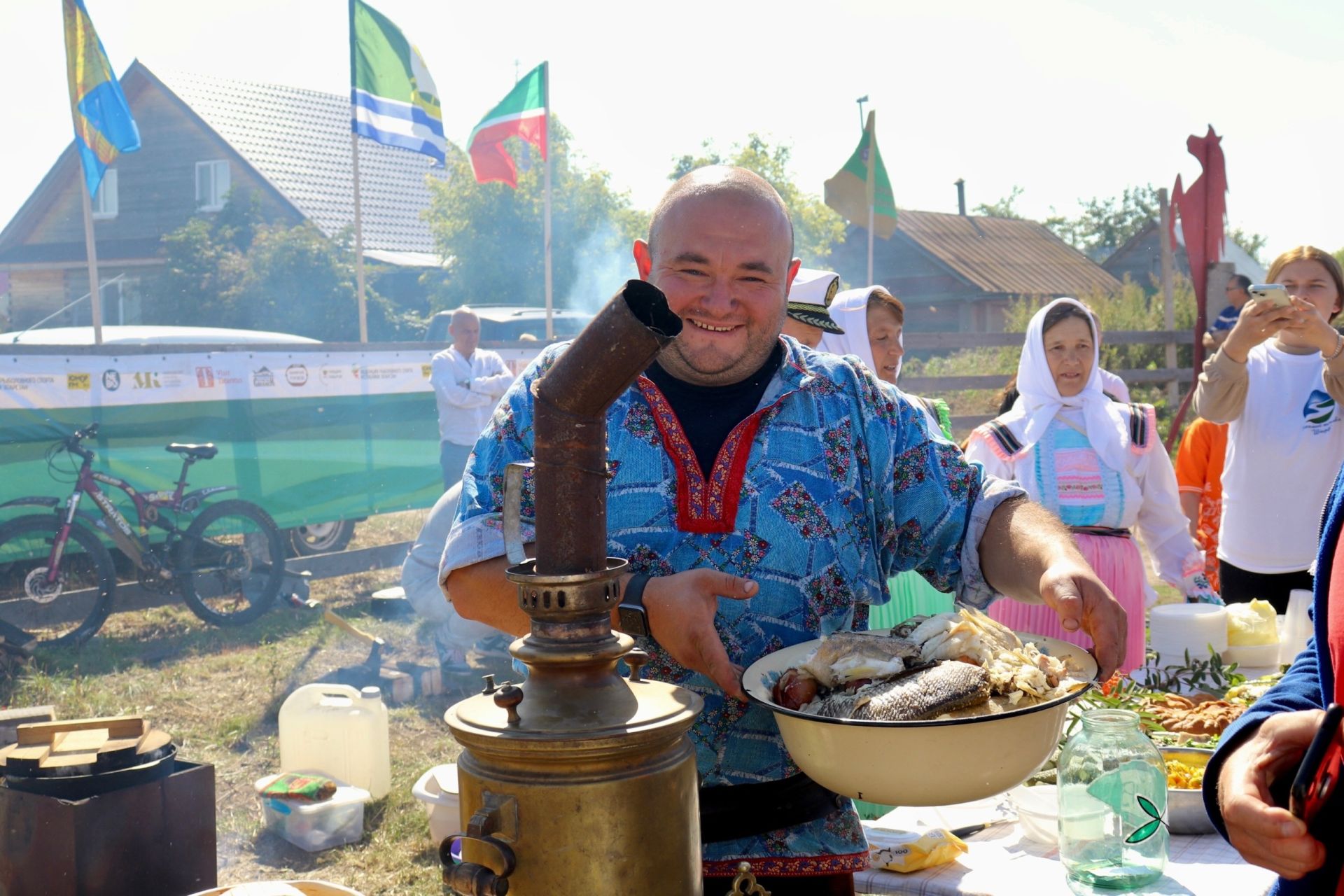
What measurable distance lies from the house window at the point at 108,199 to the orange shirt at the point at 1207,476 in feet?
94.2

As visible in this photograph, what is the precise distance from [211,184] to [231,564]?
22178 millimetres

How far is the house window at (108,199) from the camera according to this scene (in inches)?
1126

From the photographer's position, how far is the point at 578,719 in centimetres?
128

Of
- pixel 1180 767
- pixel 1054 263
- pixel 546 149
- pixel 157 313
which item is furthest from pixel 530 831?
pixel 1054 263

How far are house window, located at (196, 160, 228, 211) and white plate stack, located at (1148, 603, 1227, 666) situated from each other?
27.7m

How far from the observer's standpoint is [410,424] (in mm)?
10852

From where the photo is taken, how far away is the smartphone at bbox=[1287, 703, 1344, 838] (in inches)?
49.8

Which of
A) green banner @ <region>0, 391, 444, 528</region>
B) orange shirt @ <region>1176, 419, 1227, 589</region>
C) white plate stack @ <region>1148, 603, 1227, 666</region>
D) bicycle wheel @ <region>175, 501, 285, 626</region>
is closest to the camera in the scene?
white plate stack @ <region>1148, 603, 1227, 666</region>

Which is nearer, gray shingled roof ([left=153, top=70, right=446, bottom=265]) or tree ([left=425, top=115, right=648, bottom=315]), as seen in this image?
tree ([left=425, top=115, right=648, bottom=315])

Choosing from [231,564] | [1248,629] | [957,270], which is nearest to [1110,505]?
[1248,629]

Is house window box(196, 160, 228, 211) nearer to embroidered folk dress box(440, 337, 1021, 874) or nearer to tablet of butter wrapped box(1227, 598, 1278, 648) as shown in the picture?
tablet of butter wrapped box(1227, 598, 1278, 648)

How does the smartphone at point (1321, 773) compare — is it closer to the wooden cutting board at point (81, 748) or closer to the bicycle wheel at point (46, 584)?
the wooden cutting board at point (81, 748)

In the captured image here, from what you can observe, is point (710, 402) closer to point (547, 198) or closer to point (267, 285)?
point (547, 198)

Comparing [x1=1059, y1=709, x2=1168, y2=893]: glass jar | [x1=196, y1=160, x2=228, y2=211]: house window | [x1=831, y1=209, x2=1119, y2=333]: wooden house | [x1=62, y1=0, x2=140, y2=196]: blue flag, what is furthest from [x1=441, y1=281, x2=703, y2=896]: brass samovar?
[x1=831, y1=209, x2=1119, y2=333]: wooden house
